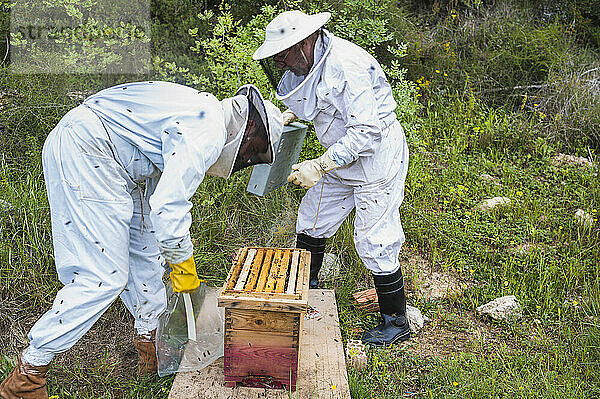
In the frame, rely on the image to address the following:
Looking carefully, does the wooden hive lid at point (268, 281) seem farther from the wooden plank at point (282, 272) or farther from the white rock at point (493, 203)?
the white rock at point (493, 203)

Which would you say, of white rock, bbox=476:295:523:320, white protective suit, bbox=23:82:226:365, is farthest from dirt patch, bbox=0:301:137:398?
white rock, bbox=476:295:523:320

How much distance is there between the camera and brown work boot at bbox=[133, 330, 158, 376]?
2766 mm

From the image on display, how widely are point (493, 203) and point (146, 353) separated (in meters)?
3.49

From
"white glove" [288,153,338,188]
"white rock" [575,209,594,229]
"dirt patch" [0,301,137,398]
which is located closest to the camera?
"dirt patch" [0,301,137,398]

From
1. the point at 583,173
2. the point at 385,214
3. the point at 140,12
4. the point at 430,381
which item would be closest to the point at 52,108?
the point at 140,12

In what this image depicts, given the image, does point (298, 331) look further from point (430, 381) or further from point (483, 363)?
point (483, 363)

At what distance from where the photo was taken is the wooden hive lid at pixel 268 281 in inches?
89.1

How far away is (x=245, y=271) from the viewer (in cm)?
255

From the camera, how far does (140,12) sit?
5594mm

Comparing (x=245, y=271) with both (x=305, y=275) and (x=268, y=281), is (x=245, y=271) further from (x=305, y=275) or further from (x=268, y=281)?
(x=305, y=275)

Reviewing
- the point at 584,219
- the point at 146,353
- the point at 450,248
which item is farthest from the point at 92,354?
the point at 584,219

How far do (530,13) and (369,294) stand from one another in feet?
20.5

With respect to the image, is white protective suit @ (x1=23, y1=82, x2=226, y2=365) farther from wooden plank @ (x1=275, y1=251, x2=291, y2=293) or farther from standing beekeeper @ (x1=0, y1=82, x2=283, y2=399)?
wooden plank @ (x1=275, y1=251, x2=291, y2=293)

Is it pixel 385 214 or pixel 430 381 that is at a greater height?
pixel 385 214
